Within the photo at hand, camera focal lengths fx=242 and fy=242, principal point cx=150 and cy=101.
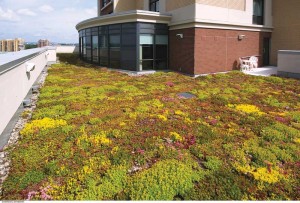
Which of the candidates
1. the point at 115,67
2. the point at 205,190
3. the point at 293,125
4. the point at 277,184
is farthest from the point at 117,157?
the point at 115,67

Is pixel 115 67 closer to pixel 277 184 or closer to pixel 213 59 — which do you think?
pixel 213 59

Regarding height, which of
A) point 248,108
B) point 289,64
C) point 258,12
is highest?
point 258,12

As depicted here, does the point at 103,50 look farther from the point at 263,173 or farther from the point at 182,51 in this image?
the point at 263,173

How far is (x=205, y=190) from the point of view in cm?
538

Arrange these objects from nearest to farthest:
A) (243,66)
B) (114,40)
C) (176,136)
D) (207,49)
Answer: (176,136), (207,49), (243,66), (114,40)

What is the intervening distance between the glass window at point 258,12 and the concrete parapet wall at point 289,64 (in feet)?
20.9

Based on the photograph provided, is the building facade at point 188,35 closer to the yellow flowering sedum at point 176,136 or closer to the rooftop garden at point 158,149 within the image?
the rooftop garden at point 158,149

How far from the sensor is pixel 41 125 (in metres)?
8.85

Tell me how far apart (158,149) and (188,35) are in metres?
15.4

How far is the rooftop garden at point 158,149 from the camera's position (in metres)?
5.36

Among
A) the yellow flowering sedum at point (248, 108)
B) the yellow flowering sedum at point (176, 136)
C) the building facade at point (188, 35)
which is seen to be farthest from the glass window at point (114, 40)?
the yellow flowering sedum at point (176, 136)

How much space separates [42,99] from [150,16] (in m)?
13.0

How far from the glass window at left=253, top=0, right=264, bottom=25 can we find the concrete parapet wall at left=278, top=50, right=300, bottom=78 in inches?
251

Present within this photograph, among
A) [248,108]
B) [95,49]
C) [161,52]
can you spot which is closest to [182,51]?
[161,52]
